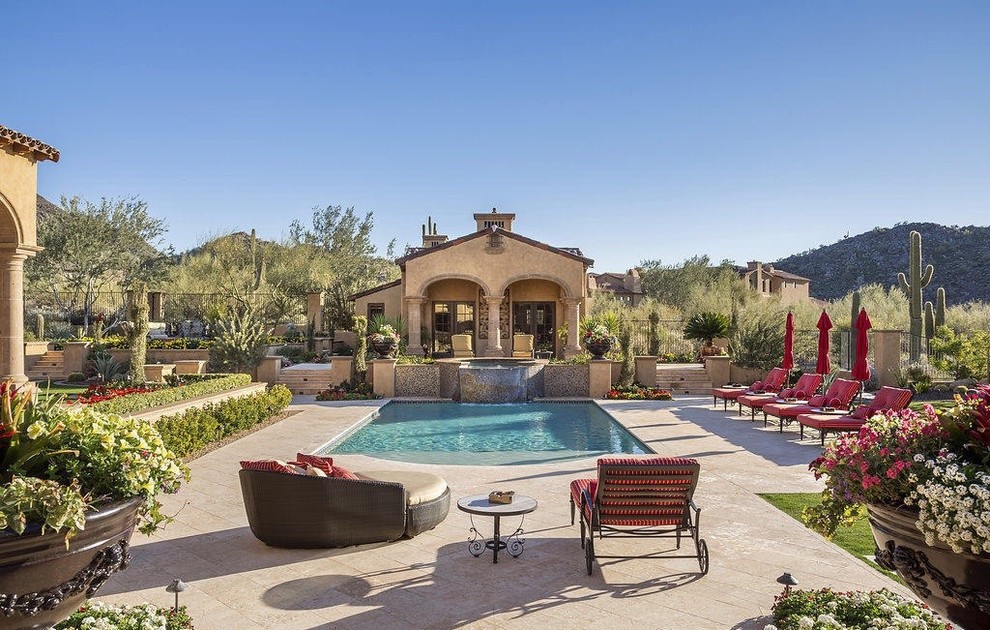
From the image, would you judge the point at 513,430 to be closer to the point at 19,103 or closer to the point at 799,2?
the point at 799,2

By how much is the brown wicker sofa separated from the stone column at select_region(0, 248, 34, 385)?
31.6ft

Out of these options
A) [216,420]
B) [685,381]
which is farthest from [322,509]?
[685,381]

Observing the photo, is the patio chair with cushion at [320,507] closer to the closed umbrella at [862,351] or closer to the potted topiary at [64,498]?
the potted topiary at [64,498]

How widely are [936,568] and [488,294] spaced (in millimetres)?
23493

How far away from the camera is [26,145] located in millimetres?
12703

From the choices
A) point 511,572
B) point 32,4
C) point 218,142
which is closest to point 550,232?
point 218,142

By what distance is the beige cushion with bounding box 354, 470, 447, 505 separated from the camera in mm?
6593

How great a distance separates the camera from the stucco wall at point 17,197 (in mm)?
12617

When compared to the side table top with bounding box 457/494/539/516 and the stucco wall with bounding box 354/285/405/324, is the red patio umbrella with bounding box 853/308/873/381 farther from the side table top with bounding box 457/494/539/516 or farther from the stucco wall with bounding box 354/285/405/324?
the stucco wall with bounding box 354/285/405/324

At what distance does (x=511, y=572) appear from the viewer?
568 centimetres

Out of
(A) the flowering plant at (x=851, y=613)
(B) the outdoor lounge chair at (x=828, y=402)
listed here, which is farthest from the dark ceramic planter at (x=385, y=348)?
(A) the flowering plant at (x=851, y=613)

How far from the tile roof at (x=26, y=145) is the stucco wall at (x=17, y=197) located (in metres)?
0.16

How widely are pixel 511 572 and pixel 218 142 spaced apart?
26.3m

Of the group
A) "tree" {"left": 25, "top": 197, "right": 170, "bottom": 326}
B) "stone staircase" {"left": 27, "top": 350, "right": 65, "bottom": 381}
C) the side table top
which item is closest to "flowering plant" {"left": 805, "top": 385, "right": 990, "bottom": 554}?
the side table top
